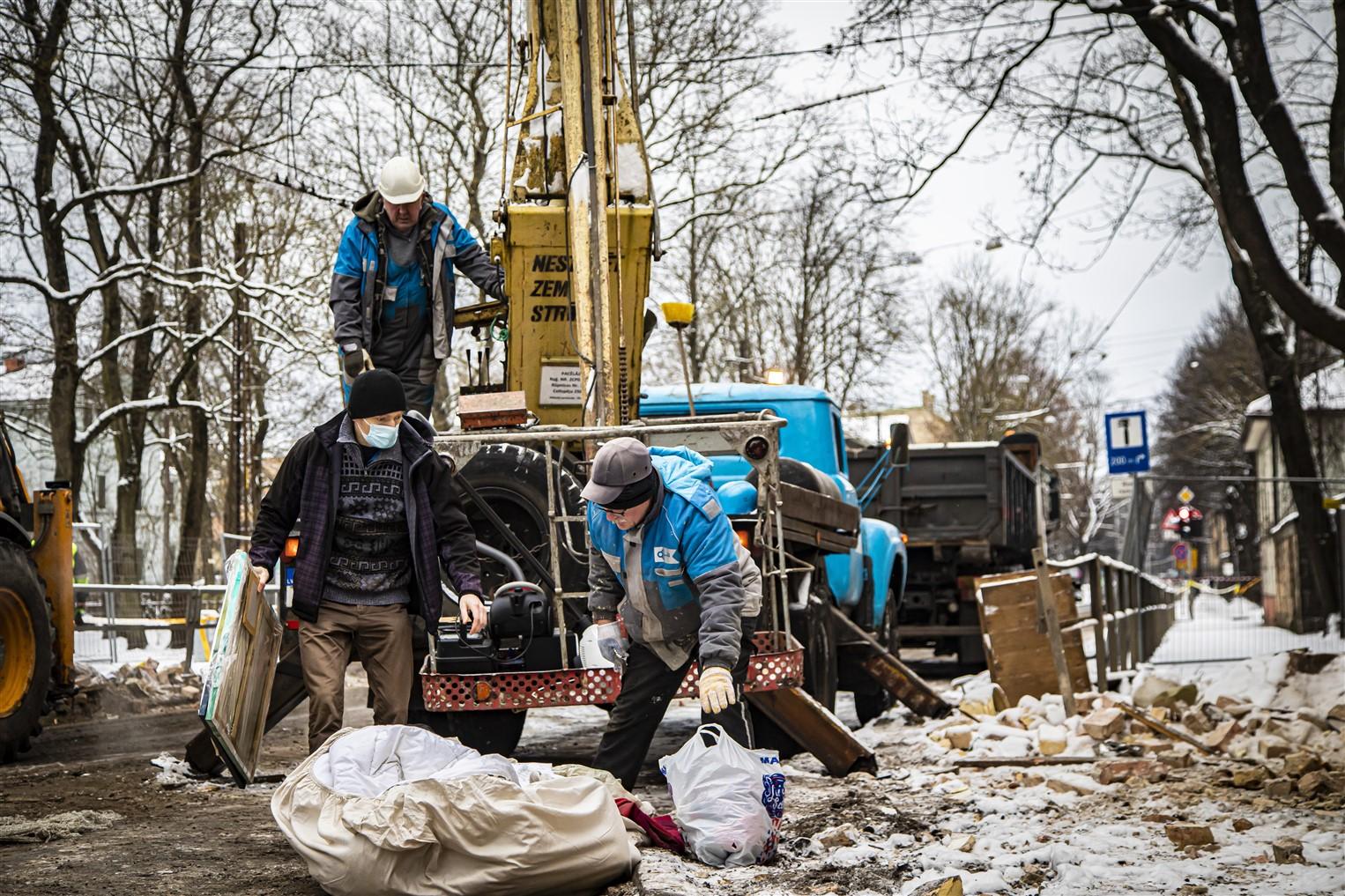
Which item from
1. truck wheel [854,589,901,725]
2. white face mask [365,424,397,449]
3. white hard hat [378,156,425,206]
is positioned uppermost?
white hard hat [378,156,425,206]

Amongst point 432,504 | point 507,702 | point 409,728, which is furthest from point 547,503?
point 409,728

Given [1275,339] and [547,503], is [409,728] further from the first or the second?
[1275,339]

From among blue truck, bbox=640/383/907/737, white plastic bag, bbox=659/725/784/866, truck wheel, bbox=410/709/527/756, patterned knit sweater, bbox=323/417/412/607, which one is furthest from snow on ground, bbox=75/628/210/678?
white plastic bag, bbox=659/725/784/866

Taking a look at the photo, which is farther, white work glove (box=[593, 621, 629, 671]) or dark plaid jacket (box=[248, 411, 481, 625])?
white work glove (box=[593, 621, 629, 671])

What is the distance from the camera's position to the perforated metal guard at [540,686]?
7191 mm

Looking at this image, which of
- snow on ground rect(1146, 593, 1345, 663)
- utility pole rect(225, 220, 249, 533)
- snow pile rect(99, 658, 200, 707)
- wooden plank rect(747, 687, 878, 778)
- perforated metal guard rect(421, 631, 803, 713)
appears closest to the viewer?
perforated metal guard rect(421, 631, 803, 713)

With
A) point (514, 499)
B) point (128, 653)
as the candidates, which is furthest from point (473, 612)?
point (128, 653)

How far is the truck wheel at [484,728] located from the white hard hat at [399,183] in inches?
109

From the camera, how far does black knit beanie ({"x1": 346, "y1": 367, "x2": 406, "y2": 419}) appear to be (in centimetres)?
579

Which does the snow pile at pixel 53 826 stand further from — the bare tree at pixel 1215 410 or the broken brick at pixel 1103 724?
the bare tree at pixel 1215 410

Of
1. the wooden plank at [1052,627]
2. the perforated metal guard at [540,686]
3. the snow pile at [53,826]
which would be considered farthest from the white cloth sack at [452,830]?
the wooden plank at [1052,627]

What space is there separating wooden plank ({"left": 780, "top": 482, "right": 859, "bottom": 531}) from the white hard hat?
8.55ft

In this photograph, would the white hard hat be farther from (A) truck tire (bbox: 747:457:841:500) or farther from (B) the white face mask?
(A) truck tire (bbox: 747:457:841:500)

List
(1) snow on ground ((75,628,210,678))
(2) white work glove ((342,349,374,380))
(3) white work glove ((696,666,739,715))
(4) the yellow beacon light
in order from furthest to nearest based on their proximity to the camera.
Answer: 1. (1) snow on ground ((75,628,210,678))
2. (4) the yellow beacon light
3. (2) white work glove ((342,349,374,380))
4. (3) white work glove ((696,666,739,715))
